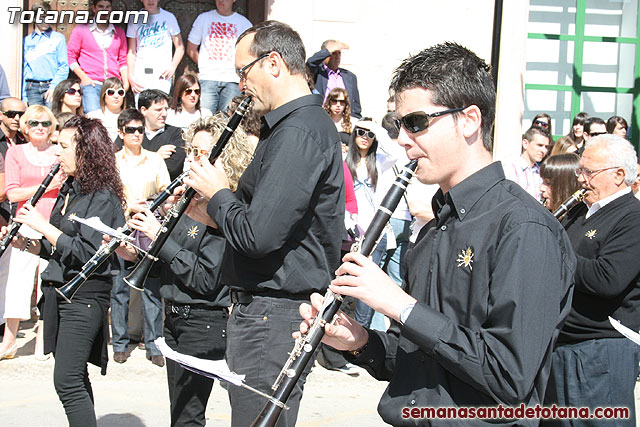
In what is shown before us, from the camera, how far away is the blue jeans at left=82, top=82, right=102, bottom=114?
8586 mm

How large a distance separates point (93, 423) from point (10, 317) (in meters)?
2.93

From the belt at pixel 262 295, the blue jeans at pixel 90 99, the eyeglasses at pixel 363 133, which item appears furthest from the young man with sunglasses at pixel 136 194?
the belt at pixel 262 295

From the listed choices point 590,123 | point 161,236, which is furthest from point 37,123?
point 590,123

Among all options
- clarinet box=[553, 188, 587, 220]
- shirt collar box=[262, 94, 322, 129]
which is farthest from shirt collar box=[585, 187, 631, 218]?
shirt collar box=[262, 94, 322, 129]

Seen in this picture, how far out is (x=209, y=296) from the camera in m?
4.04

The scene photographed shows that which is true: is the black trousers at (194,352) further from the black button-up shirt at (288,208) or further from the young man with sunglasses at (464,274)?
the young man with sunglasses at (464,274)

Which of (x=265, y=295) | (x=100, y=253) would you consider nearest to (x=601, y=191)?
(x=265, y=295)

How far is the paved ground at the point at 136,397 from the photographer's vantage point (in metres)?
5.59

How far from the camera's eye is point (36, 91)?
28.8 feet

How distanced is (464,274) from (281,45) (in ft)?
5.24

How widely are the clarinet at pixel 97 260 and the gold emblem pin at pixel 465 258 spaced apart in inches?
94.5

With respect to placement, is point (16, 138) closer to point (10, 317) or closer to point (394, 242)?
point (10, 317)

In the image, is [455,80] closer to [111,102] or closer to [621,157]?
[621,157]

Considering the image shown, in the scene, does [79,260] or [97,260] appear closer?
[97,260]
